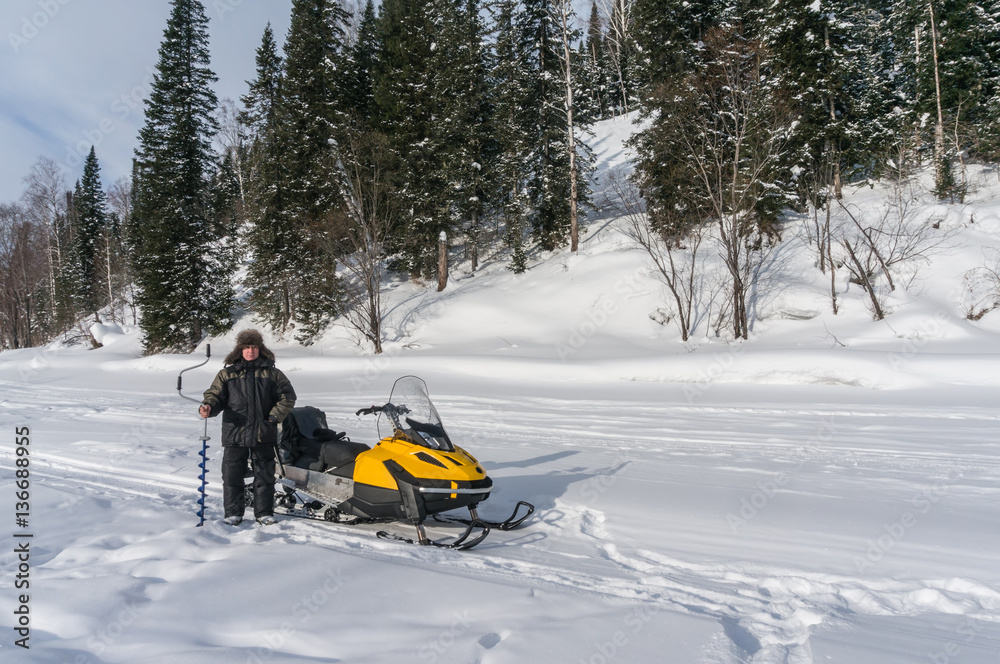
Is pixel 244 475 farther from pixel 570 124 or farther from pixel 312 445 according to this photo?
pixel 570 124

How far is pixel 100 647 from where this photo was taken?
2256 millimetres

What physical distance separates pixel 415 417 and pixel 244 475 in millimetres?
1624

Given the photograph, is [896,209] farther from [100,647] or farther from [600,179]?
[100,647]

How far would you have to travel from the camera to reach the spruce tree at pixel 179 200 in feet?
80.7

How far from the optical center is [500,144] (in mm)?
24984

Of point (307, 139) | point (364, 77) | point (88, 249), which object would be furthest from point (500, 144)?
point (88, 249)

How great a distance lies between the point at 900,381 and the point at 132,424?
591 inches

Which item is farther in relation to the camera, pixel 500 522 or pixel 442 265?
pixel 442 265

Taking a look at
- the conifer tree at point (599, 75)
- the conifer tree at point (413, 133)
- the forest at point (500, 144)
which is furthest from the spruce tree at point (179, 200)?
the conifer tree at point (599, 75)

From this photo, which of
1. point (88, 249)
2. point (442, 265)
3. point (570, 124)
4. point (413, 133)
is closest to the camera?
point (570, 124)

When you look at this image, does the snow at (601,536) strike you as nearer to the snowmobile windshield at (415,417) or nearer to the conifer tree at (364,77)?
the snowmobile windshield at (415,417)

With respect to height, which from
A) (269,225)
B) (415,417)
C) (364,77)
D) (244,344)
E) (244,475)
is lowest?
(244,475)

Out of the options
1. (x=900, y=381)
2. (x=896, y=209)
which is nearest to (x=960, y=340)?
(x=900, y=381)

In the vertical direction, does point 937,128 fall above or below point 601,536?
above
